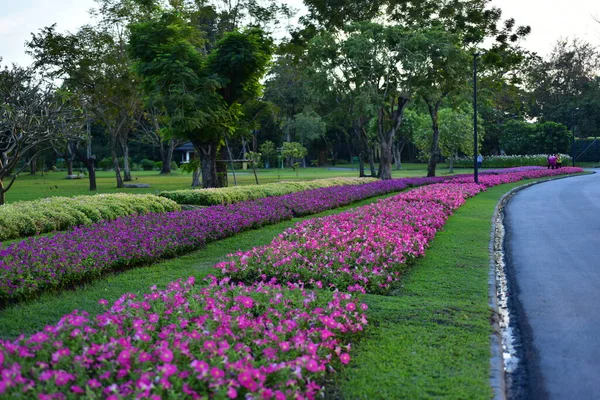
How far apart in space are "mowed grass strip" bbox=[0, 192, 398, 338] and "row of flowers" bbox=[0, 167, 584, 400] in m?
1.01

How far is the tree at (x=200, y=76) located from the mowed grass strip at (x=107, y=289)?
507 inches

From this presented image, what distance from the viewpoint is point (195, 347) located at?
4340 mm

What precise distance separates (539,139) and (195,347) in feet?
217

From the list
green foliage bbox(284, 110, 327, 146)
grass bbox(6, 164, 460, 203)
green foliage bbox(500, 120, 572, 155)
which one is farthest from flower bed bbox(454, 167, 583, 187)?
green foliage bbox(284, 110, 327, 146)

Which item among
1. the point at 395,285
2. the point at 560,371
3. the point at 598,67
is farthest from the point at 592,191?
the point at 598,67

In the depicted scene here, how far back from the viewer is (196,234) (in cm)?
1113

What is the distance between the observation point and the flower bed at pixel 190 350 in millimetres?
3564

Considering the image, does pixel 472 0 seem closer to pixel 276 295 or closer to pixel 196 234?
pixel 196 234

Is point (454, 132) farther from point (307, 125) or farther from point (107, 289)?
point (107, 289)

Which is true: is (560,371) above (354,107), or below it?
below

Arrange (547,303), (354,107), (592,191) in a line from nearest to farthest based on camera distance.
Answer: (547,303)
(592,191)
(354,107)

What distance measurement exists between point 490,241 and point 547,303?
4.77 metres

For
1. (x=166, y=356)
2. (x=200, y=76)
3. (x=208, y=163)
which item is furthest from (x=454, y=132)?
(x=166, y=356)

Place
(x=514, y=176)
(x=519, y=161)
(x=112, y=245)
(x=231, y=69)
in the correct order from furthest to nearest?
(x=519, y=161) → (x=514, y=176) → (x=231, y=69) → (x=112, y=245)
